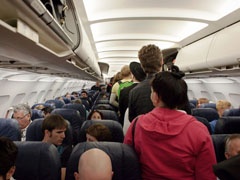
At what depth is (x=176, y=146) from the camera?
1.70 metres

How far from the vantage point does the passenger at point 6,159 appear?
1667mm

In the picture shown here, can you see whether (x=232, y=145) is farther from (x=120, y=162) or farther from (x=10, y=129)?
(x=10, y=129)

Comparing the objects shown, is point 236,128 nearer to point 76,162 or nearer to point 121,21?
point 76,162

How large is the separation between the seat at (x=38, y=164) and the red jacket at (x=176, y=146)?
0.81m

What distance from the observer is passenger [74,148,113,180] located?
1631 mm

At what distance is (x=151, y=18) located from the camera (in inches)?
177

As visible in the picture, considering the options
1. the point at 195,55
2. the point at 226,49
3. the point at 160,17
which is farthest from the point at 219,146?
the point at 195,55

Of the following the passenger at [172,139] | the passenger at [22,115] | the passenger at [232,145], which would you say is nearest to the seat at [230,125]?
the passenger at [232,145]

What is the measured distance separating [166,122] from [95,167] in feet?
1.82

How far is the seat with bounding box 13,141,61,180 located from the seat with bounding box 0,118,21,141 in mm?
1287

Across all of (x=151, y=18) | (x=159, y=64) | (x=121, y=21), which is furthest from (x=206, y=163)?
(x=121, y=21)

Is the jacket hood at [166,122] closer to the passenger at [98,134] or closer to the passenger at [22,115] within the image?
the passenger at [98,134]

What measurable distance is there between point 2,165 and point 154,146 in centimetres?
101

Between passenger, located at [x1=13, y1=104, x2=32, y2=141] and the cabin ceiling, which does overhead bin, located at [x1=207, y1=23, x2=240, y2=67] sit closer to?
the cabin ceiling
